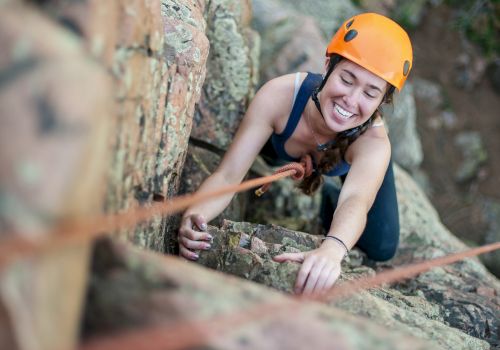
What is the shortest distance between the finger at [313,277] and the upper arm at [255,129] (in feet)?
3.87

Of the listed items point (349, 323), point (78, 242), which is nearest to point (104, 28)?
point (78, 242)

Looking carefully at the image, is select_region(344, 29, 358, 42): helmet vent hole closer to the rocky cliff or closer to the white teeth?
the white teeth

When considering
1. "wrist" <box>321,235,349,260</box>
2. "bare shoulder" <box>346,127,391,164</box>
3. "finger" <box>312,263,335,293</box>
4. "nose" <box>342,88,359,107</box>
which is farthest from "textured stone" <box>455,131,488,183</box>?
"finger" <box>312,263,335,293</box>

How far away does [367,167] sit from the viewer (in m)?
3.91

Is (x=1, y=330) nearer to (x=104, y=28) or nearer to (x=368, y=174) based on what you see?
A: (x=104, y=28)

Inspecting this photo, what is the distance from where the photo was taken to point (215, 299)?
182cm

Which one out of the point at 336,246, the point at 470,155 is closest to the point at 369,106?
the point at 336,246

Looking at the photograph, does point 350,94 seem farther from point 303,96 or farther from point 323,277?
point 323,277

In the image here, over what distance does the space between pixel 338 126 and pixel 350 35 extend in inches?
22.4

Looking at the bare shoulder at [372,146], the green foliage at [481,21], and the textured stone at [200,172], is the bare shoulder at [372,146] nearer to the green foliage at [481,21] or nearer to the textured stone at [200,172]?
the textured stone at [200,172]

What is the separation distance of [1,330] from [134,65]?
1.12 m

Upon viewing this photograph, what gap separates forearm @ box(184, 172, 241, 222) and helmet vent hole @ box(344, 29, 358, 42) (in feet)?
3.82

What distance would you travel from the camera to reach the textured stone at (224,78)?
15.8ft

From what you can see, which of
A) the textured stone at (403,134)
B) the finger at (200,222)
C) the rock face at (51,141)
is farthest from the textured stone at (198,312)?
the textured stone at (403,134)
